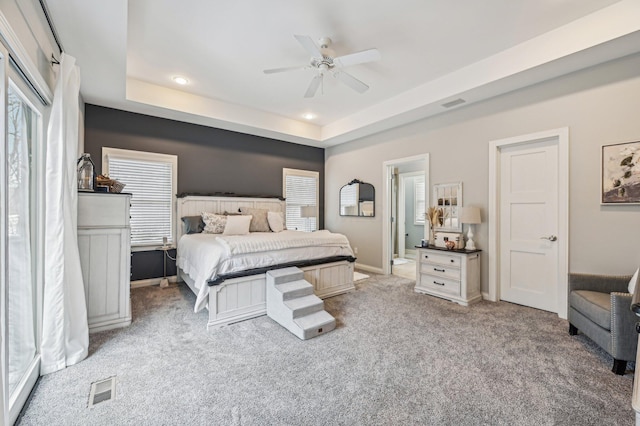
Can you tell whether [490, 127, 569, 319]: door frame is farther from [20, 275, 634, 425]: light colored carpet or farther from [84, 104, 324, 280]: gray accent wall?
[84, 104, 324, 280]: gray accent wall

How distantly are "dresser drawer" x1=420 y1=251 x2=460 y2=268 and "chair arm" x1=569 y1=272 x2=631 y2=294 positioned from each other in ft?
3.90

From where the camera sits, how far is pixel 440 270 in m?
3.91

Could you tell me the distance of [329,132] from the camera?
5832 mm

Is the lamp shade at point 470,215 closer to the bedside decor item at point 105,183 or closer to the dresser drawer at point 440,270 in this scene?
the dresser drawer at point 440,270

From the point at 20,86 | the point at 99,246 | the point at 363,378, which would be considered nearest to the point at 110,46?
the point at 20,86

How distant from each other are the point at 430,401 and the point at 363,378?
462 mm

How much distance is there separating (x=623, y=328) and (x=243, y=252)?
329 cm

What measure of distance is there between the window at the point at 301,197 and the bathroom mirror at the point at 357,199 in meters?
0.69

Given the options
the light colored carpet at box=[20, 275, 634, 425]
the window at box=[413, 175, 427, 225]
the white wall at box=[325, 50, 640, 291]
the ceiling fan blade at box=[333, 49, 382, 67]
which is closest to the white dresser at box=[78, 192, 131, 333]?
the light colored carpet at box=[20, 275, 634, 425]

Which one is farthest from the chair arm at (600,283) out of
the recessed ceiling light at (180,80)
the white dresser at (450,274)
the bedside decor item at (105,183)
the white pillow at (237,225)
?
the recessed ceiling light at (180,80)

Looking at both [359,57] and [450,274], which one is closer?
[359,57]

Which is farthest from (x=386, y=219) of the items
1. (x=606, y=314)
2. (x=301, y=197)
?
(x=606, y=314)

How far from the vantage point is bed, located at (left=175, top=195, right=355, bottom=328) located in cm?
296

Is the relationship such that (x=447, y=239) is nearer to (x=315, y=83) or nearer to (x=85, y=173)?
(x=315, y=83)
